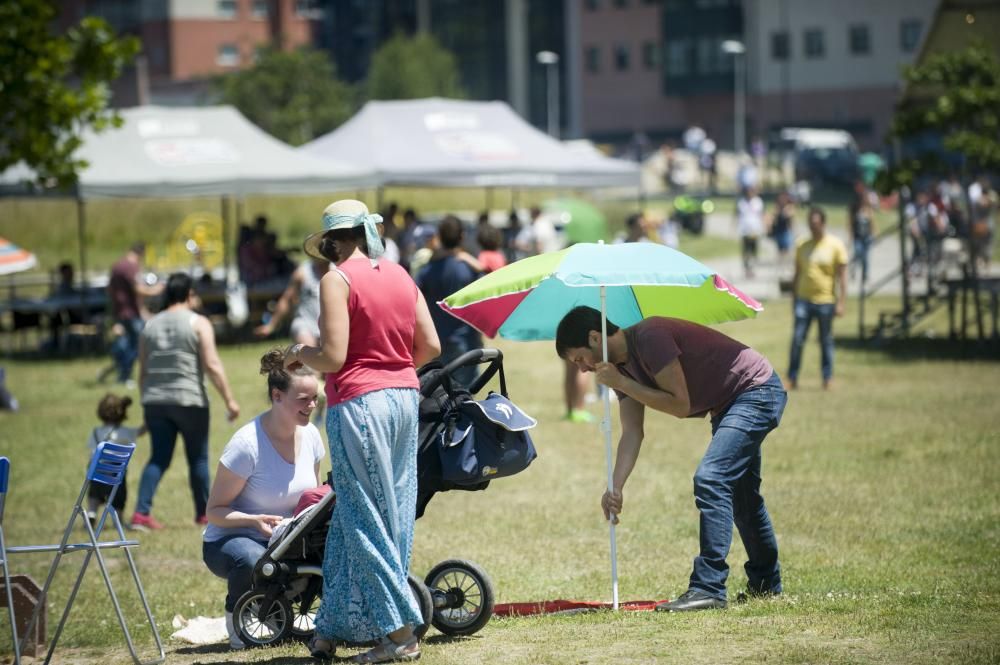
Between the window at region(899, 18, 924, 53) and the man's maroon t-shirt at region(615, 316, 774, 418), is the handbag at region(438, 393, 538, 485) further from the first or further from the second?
the window at region(899, 18, 924, 53)

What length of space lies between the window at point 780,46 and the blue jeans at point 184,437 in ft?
227

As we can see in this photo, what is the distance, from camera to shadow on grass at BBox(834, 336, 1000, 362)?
1934cm

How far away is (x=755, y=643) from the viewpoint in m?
5.94

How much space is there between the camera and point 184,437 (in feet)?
33.6

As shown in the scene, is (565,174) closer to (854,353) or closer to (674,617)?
(854,353)

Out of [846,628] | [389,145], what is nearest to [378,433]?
[846,628]

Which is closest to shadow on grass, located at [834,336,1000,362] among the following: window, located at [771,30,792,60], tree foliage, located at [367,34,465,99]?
tree foliage, located at [367,34,465,99]

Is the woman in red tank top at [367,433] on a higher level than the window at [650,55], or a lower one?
lower

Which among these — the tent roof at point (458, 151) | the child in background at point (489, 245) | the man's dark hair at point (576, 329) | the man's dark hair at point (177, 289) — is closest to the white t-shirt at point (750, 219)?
the tent roof at point (458, 151)

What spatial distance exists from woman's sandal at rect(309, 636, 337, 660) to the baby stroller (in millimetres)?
379

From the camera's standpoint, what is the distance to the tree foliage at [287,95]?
6738 cm

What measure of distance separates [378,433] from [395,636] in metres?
0.87

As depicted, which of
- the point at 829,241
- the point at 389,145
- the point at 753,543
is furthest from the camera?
the point at 389,145

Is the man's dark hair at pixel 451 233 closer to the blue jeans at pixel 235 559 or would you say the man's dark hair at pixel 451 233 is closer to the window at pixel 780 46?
the blue jeans at pixel 235 559
